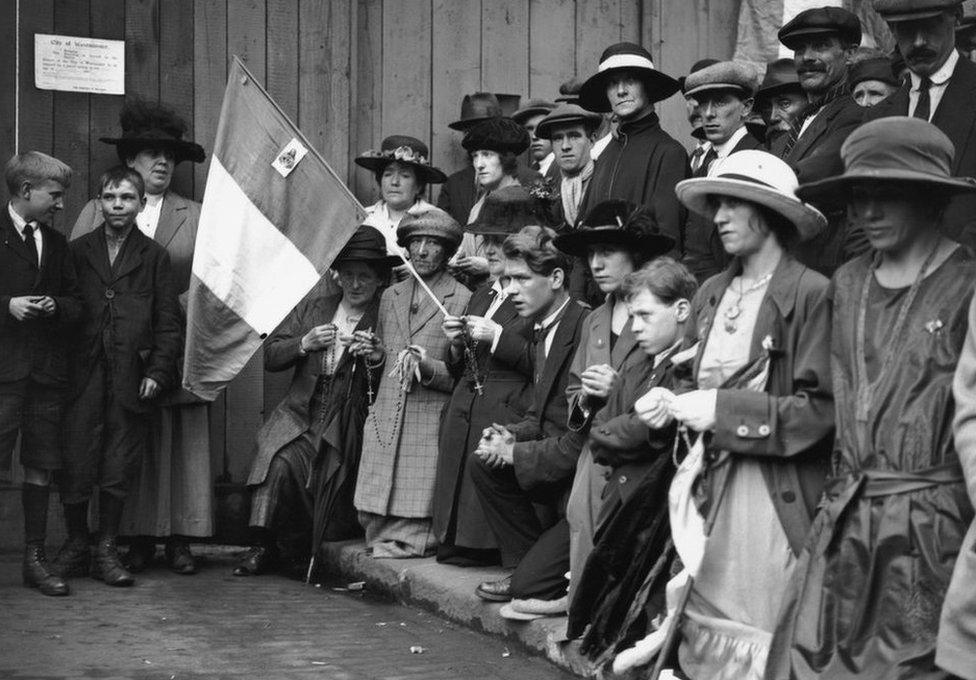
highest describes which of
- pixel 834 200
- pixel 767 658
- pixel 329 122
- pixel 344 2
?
pixel 344 2

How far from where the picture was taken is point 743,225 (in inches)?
206

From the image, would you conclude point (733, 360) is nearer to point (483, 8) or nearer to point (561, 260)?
point (561, 260)

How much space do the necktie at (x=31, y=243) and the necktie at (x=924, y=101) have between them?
4.73 metres

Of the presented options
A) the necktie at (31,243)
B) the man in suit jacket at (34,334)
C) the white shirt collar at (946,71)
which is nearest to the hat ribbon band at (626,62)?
the white shirt collar at (946,71)


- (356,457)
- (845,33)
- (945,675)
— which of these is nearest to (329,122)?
(356,457)

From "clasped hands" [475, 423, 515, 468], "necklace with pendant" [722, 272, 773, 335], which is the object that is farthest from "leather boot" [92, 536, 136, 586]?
"necklace with pendant" [722, 272, 773, 335]

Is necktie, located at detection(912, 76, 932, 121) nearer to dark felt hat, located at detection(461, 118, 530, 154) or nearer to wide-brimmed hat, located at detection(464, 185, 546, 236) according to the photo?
wide-brimmed hat, located at detection(464, 185, 546, 236)

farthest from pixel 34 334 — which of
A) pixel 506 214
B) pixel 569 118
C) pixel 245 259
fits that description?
pixel 569 118

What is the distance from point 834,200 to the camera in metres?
4.83

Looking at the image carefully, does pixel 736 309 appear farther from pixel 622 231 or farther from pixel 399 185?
pixel 399 185

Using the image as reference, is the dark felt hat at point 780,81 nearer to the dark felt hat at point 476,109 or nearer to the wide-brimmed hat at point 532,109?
the wide-brimmed hat at point 532,109

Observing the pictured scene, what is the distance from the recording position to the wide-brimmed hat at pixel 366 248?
894 centimetres

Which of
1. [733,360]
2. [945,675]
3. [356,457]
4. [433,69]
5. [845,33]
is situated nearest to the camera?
[945,675]

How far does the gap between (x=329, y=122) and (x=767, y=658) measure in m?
6.01
